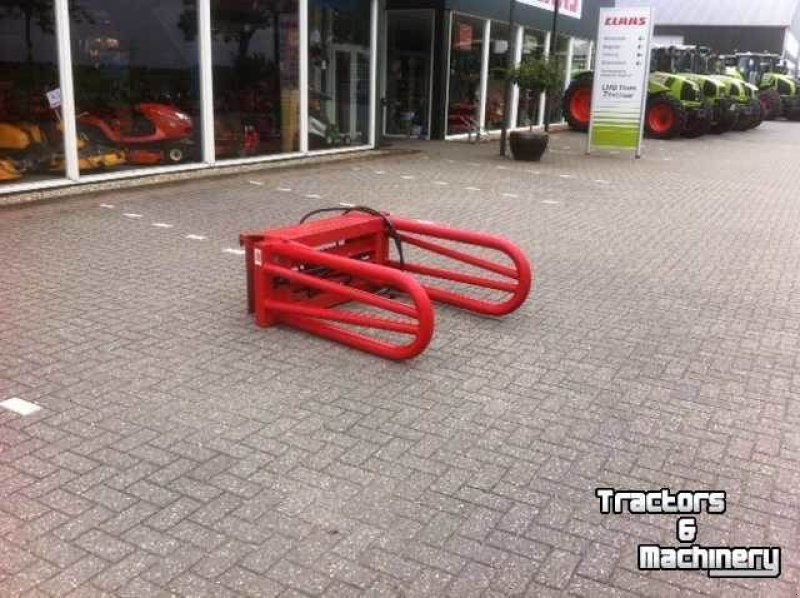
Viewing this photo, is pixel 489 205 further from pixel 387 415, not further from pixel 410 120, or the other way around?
pixel 410 120

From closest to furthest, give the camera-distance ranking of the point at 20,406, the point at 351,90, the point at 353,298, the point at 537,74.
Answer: the point at 20,406 → the point at 353,298 → the point at 537,74 → the point at 351,90

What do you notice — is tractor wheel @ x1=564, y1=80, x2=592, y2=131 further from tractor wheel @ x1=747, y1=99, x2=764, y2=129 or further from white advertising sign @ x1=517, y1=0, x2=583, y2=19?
tractor wheel @ x1=747, y1=99, x2=764, y2=129

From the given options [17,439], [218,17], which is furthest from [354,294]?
[218,17]

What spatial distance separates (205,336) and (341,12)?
425 inches

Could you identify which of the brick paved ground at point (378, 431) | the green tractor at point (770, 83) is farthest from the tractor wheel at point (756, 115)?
the brick paved ground at point (378, 431)

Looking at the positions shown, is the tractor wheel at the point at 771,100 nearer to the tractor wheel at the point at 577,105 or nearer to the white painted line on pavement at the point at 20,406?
the tractor wheel at the point at 577,105

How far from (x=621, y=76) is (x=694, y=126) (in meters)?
6.03

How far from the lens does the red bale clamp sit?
4734mm

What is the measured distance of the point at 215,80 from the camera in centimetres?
1183

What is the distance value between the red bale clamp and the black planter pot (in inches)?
362

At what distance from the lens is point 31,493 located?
3209mm

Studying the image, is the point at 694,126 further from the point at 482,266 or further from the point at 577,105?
the point at 482,266

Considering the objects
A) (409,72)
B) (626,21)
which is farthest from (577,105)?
(626,21)

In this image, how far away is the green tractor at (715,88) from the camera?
21734mm
